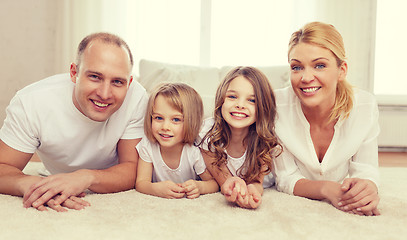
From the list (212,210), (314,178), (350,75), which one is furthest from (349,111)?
(350,75)

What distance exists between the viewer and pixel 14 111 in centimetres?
161

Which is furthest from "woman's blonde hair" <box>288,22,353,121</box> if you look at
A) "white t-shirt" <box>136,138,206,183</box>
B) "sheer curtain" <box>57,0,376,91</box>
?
"sheer curtain" <box>57,0,376,91</box>

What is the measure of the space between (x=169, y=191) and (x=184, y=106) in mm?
370

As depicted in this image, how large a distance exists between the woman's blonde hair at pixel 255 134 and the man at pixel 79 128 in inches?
14.2

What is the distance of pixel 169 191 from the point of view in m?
1.60

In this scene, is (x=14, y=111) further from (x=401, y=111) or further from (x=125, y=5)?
(x=401, y=111)

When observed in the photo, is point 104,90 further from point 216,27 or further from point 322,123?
point 216,27

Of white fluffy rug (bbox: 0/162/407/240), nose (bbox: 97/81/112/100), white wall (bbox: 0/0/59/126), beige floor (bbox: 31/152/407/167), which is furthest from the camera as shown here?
white wall (bbox: 0/0/59/126)

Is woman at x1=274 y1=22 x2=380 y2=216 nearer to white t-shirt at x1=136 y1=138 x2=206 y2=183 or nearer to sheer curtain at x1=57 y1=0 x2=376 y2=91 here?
white t-shirt at x1=136 y1=138 x2=206 y2=183

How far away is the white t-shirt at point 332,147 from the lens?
169 cm

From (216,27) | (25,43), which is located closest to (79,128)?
(216,27)

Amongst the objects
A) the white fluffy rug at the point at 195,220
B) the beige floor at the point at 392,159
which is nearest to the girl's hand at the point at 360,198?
the white fluffy rug at the point at 195,220

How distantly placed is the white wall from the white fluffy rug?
3.30 meters

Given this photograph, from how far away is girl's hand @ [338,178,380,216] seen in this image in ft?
4.64
